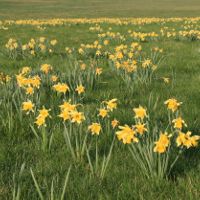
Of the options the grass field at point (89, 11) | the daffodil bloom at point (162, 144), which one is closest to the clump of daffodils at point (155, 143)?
the daffodil bloom at point (162, 144)

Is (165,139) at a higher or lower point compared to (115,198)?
higher

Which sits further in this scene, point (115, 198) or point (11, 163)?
point (11, 163)

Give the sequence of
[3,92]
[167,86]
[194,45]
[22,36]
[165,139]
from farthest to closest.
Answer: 1. [22,36]
2. [194,45]
3. [167,86]
4. [3,92]
5. [165,139]

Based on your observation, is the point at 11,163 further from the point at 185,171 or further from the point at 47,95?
the point at 47,95

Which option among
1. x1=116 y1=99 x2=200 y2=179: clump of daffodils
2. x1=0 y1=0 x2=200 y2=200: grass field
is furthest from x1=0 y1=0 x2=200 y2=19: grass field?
x1=116 y1=99 x2=200 y2=179: clump of daffodils

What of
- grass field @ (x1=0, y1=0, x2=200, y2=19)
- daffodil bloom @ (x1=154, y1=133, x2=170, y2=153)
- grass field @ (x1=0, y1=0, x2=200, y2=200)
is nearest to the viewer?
daffodil bloom @ (x1=154, y1=133, x2=170, y2=153)

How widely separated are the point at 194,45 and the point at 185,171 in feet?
32.0

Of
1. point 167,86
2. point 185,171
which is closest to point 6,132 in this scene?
point 185,171

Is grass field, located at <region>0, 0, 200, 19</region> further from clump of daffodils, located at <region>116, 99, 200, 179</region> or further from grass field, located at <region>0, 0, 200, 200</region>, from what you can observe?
clump of daffodils, located at <region>116, 99, 200, 179</region>

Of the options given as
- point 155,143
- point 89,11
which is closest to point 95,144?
point 155,143

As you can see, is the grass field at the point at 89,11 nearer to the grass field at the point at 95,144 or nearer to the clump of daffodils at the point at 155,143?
Result: the grass field at the point at 95,144

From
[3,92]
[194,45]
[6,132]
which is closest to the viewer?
[6,132]

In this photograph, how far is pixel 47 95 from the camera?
20.1 ft

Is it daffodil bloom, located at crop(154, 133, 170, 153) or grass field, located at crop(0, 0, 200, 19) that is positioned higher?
daffodil bloom, located at crop(154, 133, 170, 153)
